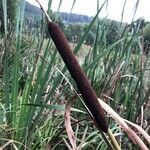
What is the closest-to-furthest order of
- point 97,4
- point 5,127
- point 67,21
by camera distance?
point 5,127
point 97,4
point 67,21

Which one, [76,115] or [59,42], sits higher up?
[59,42]

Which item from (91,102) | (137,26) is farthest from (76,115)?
(91,102)

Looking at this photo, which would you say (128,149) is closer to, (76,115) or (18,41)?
(76,115)

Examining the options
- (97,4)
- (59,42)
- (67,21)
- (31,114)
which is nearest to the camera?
(59,42)

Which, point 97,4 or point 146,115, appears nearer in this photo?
point 97,4

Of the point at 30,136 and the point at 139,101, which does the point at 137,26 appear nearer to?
the point at 139,101

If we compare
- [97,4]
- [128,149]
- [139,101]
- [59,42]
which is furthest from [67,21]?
[59,42]

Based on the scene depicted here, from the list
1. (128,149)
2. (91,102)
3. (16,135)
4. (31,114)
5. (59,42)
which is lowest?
(128,149)
